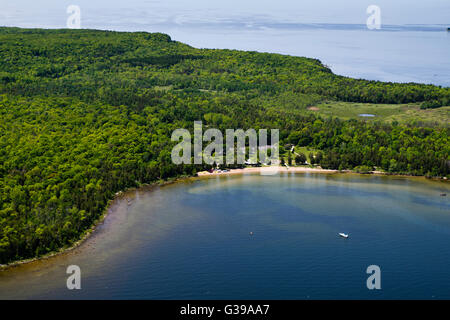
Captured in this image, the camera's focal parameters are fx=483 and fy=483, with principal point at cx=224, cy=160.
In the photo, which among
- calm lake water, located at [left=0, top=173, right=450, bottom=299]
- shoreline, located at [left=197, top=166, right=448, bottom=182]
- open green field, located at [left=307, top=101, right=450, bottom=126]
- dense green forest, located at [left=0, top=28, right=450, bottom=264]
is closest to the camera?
calm lake water, located at [left=0, top=173, right=450, bottom=299]

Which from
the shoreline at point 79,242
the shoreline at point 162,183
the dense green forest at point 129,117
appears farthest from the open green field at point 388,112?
the shoreline at point 79,242

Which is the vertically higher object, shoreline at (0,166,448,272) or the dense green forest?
the dense green forest

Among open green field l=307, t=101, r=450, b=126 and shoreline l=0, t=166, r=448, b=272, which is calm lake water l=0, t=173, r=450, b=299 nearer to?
shoreline l=0, t=166, r=448, b=272

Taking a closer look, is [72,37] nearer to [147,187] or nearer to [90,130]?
[90,130]

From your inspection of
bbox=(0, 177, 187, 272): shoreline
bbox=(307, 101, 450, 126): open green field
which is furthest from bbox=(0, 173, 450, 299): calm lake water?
bbox=(307, 101, 450, 126): open green field

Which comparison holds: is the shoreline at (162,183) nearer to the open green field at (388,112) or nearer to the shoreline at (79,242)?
the shoreline at (79,242)
